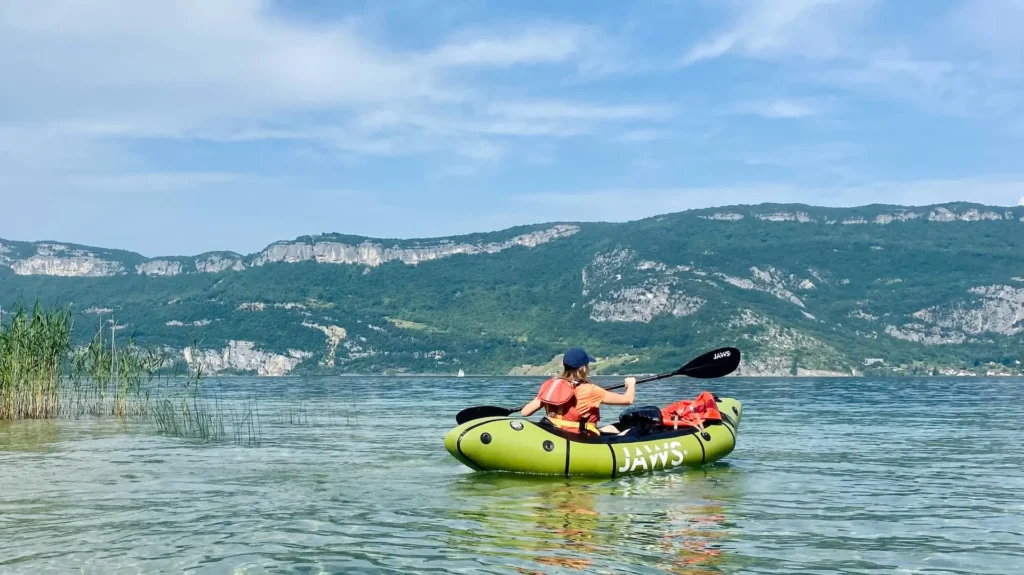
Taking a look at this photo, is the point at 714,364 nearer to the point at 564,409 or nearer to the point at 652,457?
A: the point at 652,457

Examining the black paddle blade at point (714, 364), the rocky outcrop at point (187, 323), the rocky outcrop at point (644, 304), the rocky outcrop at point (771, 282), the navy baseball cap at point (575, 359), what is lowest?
the black paddle blade at point (714, 364)

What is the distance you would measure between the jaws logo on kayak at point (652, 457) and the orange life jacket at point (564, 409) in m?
0.63

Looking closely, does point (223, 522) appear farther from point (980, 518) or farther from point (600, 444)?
point (980, 518)

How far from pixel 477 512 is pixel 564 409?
3371 millimetres

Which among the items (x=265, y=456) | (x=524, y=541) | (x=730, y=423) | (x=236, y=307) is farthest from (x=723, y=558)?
(x=236, y=307)

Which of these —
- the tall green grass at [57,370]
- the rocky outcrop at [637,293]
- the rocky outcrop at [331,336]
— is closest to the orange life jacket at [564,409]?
the tall green grass at [57,370]

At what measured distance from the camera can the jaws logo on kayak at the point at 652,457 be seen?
14266 millimetres

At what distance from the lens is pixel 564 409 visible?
14.4m

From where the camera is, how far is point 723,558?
345 inches

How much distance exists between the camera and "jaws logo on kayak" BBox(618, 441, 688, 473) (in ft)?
46.8

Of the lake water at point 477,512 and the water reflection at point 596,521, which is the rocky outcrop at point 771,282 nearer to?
the lake water at point 477,512

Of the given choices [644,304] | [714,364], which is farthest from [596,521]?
[644,304]

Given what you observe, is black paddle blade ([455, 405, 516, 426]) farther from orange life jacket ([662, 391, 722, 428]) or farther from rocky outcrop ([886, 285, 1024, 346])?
rocky outcrop ([886, 285, 1024, 346])

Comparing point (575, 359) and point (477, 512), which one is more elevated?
point (575, 359)
